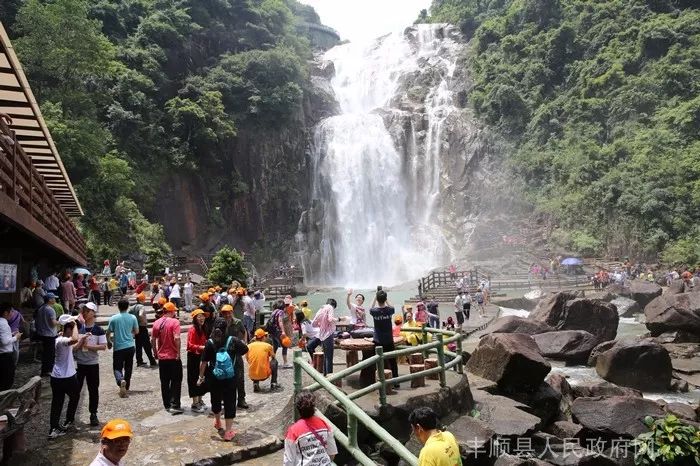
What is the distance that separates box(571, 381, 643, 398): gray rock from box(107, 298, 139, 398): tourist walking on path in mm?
9559

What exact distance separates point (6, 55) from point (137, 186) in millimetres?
30821

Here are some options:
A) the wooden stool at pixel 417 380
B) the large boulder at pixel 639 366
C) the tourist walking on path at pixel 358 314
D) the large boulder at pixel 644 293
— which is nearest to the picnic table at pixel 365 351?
the wooden stool at pixel 417 380

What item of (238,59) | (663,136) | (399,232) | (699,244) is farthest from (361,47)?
(699,244)

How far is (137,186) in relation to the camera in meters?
34.8

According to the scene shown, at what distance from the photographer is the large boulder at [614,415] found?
28.7 ft

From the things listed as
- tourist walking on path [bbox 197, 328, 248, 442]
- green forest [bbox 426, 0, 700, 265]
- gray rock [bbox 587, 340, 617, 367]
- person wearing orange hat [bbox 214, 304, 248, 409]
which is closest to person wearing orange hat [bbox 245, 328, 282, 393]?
person wearing orange hat [bbox 214, 304, 248, 409]

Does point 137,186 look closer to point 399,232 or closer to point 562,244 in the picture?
point 399,232

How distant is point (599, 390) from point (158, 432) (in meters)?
9.39

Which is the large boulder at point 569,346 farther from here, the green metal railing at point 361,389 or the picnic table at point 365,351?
the picnic table at point 365,351

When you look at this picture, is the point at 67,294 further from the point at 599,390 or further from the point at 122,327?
the point at 599,390

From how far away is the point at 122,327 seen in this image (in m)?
7.72

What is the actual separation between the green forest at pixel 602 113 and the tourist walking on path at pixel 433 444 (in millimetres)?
35683

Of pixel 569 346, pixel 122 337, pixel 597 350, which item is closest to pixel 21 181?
pixel 122 337

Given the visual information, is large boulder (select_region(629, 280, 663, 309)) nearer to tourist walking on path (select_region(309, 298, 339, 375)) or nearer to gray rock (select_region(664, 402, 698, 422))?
gray rock (select_region(664, 402, 698, 422))
